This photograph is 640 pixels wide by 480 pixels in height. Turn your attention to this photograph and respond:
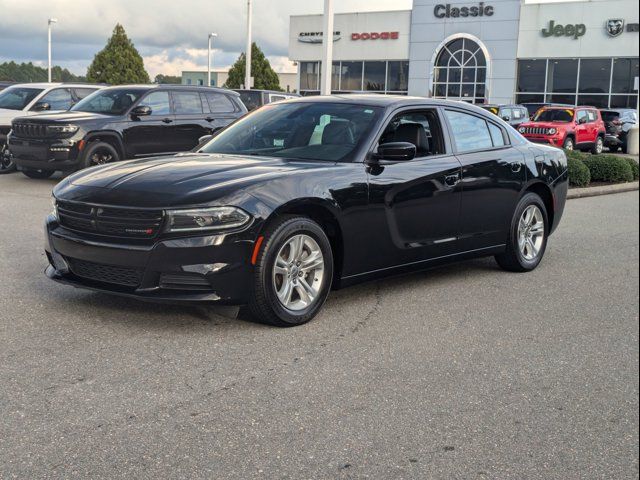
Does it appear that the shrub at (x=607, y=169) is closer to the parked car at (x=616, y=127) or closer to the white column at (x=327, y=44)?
the white column at (x=327, y=44)

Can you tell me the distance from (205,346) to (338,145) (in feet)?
6.69

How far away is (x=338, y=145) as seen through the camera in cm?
637

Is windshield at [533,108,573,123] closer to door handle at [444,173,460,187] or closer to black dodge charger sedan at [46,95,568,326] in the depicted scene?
black dodge charger sedan at [46,95,568,326]

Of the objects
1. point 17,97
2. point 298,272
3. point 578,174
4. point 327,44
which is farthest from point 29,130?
point 578,174

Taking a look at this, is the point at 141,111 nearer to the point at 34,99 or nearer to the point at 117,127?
the point at 117,127

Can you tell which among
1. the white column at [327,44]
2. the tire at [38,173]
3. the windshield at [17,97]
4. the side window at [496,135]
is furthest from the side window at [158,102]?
the side window at [496,135]

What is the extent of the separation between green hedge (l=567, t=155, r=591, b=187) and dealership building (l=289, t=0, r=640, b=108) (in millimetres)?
28167

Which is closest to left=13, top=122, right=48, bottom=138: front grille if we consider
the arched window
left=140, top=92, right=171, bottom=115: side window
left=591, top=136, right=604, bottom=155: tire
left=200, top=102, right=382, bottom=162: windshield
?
left=140, top=92, right=171, bottom=115: side window

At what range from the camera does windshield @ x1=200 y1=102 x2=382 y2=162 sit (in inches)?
251

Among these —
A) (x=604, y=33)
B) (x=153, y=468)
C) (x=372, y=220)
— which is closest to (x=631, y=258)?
(x=372, y=220)

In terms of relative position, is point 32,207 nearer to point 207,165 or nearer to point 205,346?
point 207,165

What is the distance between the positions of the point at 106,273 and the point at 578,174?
13.6 m

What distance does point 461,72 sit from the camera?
50719 mm

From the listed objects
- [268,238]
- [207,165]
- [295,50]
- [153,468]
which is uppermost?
[295,50]
